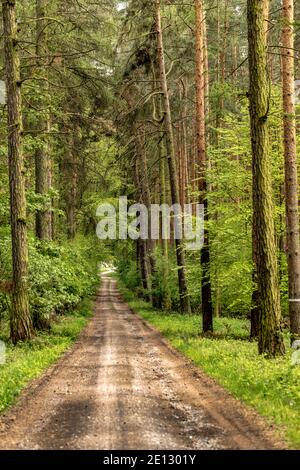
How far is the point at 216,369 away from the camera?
35.4 feet

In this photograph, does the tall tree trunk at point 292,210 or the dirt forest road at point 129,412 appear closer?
the dirt forest road at point 129,412

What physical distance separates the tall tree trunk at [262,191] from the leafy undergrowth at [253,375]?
2.21 feet

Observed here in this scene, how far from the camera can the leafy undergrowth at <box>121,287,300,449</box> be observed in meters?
7.34

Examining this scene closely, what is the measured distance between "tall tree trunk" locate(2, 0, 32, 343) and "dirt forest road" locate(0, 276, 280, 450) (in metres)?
2.71

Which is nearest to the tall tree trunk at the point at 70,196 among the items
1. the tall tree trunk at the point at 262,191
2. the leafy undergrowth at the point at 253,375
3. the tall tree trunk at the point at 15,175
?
the tall tree trunk at the point at 15,175

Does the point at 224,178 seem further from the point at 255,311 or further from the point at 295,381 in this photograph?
the point at 295,381

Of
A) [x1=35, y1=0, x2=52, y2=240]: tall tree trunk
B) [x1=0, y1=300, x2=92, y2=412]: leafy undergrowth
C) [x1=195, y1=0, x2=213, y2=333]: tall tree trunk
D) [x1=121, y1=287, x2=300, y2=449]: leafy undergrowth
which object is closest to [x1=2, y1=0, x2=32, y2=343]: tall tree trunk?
[x1=0, y1=300, x2=92, y2=412]: leafy undergrowth

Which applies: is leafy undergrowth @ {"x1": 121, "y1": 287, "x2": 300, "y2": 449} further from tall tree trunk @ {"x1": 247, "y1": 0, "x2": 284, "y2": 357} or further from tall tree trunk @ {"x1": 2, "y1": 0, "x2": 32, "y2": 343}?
tall tree trunk @ {"x1": 2, "y1": 0, "x2": 32, "y2": 343}

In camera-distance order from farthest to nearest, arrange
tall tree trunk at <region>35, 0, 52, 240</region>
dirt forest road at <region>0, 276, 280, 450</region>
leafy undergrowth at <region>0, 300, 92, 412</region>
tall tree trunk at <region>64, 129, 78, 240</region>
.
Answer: tall tree trunk at <region>64, 129, 78, 240</region> < tall tree trunk at <region>35, 0, 52, 240</region> < leafy undergrowth at <region>0, 300, 92, 412</region> < dirt forest road at <region>0, 276, 280, 450</region>

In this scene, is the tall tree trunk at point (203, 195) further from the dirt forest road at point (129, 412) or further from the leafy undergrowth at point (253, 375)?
the dirt forest road at point (129, 412)

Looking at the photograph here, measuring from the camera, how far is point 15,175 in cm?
1494

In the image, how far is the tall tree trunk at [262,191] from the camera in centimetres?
1091

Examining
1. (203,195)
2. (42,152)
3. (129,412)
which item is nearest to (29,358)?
(129,412)
